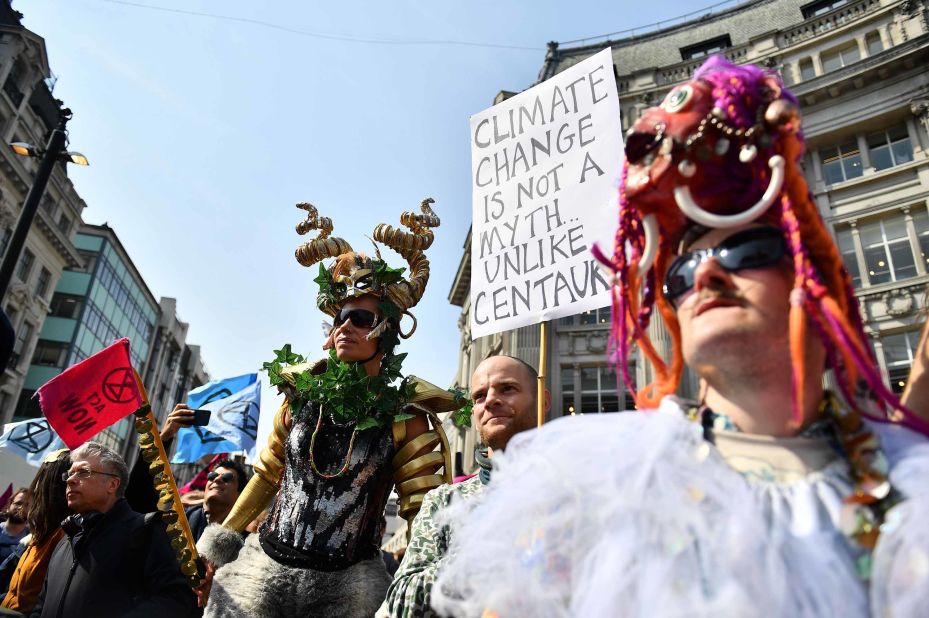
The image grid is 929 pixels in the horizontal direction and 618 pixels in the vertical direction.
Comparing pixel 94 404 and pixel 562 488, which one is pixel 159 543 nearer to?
pixel 94 404

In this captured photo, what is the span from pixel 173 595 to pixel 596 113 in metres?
3.29

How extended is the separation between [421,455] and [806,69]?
22809mm

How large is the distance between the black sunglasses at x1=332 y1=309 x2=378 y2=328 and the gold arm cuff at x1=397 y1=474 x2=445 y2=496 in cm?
89

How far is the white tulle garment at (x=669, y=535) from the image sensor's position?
896mm

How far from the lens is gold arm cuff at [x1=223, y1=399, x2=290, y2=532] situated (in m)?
3.30

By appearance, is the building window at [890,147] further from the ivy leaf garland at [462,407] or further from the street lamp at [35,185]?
the street lamp at [35,185]

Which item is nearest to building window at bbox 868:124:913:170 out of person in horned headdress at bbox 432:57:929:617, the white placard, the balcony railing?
the balcony railing

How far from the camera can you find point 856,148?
18.6 metres

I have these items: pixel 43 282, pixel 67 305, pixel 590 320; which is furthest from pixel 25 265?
pixel 590 320

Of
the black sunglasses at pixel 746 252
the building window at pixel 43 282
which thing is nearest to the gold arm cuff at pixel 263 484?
the black sunglasses at pixel 746 252

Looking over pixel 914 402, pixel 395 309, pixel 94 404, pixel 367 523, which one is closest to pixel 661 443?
pixel 914 402

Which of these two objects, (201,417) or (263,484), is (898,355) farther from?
(201,417)

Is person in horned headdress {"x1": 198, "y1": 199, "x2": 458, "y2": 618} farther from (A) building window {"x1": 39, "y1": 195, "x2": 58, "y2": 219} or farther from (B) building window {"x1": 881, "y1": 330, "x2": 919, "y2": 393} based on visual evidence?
(A) building window {"x1": 39, "y1": 195, "x2": 58, "y2": 219}

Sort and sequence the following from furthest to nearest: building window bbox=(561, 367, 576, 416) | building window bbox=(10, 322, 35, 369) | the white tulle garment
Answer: building window bbox=(10, 322, 35, 369) < building window bbox=(561, 367, 576, 416) < the white tulle garment
